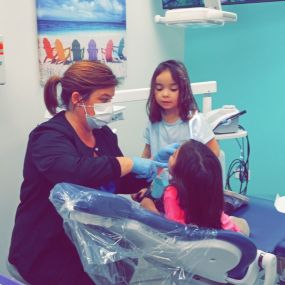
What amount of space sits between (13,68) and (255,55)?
5.25 ft

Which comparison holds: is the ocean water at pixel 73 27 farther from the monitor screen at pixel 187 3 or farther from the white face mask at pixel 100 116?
the white face mask at pixel 100 116

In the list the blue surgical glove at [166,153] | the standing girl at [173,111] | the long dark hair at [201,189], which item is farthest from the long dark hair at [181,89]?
the long dark hair at [201,189]

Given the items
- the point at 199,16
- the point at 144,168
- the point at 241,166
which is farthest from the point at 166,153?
the point at 241,166

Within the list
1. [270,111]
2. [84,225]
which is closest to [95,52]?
[270,111]

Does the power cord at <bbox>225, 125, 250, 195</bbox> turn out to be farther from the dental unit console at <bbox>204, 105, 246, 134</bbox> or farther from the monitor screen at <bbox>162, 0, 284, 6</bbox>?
the monitor screen at <bbox>162, 0, 284, 6</bbox>

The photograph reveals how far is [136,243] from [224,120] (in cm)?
127

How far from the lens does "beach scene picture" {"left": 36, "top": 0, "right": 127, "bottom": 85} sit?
2.15 metres

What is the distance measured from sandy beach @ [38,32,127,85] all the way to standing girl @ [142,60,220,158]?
523 mm

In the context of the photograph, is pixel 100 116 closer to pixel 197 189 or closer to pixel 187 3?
pixel 197 189

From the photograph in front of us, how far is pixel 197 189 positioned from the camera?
1284 millimetres

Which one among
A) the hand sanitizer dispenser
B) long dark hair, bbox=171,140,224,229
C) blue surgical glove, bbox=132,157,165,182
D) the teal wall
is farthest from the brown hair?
the teal wall

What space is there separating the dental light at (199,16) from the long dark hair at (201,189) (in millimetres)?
837

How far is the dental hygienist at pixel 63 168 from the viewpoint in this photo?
1.22m

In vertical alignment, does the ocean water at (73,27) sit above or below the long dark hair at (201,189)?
above
